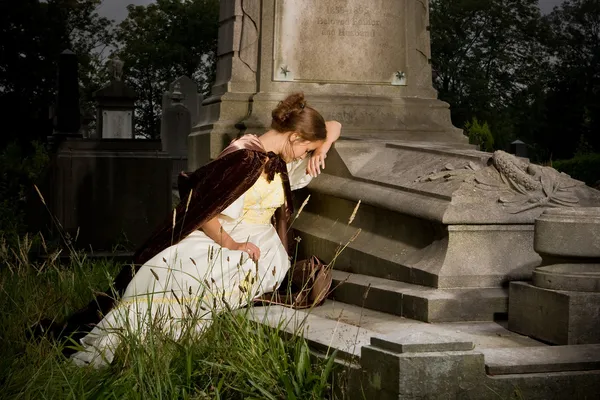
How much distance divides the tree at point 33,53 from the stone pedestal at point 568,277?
28672mm

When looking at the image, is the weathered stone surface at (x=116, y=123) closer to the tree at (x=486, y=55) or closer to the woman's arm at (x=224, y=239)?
the woman's arm at (x=224, y=239)

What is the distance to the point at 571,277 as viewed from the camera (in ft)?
16.8

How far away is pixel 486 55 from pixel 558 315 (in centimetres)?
4221

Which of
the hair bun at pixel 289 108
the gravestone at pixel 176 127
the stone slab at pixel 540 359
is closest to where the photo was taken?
the stone slab at pixel 540 359

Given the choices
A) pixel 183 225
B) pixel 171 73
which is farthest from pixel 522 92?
pixel 183 225

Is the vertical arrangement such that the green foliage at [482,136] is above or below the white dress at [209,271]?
above

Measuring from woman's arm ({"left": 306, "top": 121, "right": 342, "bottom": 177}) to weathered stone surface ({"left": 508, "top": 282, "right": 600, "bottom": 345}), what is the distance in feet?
6.68

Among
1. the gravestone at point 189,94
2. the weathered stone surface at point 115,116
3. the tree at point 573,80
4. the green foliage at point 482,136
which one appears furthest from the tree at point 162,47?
the weathered stone surface at point 115,116

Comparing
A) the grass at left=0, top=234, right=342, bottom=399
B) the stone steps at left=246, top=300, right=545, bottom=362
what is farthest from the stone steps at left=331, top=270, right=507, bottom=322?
the grass at left=0, top=234, right=342, bottom=399

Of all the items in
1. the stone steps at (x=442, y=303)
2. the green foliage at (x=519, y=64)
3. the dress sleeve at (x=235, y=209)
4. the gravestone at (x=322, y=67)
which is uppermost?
the green foliage at (x=519, y=64)

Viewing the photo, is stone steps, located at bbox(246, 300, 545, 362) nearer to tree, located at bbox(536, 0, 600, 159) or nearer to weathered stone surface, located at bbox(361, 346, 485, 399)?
weathered stone surface, located at bbox(361, 346, 485, 399)

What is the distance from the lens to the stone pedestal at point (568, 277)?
5051 millimetres

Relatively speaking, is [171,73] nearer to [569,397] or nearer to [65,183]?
[65,183]

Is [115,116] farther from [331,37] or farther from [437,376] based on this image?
[437,376]
